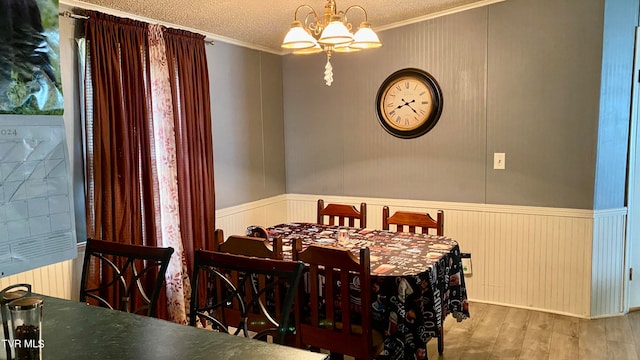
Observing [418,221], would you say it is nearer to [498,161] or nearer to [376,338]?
[498,161]

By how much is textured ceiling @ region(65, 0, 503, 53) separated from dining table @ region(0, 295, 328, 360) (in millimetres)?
2050

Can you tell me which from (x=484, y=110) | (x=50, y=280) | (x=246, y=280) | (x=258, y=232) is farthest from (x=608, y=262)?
(x=50, y=280)

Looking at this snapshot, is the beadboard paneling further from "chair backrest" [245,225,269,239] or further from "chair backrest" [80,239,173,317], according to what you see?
"chair backrest" [80,239,173,317]

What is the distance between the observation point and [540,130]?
3.28 metres

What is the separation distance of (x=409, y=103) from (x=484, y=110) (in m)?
0.62

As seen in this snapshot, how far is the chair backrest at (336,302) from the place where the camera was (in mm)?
2029

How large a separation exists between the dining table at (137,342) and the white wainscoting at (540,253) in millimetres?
2370

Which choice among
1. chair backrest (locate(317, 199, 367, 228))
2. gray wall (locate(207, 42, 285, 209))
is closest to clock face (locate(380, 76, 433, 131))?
chair backrest (locate(317, 199, 367, 228))

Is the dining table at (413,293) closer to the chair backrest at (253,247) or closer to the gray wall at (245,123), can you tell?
the chair backrest at (253,247)

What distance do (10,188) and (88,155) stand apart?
1043 millimetres

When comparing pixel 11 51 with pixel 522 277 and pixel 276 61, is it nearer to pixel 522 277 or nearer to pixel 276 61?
pixel 276 61

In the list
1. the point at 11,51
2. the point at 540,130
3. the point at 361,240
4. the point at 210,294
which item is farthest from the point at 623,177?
the point at 11,51

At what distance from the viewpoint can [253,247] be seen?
223cm

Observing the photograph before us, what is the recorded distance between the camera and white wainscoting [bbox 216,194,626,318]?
126 inches
